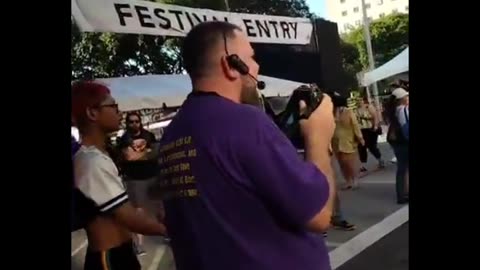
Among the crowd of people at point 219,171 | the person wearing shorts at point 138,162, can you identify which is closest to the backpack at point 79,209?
the crowd of people at point 219,171

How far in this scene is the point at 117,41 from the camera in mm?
1343

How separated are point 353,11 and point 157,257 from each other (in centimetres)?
80

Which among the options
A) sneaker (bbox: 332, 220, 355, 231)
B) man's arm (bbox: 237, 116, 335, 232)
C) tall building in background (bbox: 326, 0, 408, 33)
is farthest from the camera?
tall building in background (bbox: 326, 0, 408, 33)

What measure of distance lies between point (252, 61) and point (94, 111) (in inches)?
16.8

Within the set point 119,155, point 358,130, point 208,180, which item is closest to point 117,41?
point 119,155

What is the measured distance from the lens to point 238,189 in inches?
44.9

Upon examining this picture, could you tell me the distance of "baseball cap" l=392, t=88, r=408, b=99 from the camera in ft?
4.60

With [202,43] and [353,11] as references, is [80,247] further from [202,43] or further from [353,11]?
[353,11]

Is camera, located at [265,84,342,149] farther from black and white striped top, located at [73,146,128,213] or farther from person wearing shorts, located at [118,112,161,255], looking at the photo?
black and white striped top, located at [73,146,128,213]

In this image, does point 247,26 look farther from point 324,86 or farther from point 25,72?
point 25,72

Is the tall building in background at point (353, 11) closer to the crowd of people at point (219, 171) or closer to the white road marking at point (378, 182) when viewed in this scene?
the crowd of people at point (219, 171)

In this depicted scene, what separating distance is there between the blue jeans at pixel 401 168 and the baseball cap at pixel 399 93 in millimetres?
126

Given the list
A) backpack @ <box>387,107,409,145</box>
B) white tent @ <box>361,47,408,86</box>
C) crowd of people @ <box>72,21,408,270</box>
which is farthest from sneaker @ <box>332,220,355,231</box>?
white tent @ <box>361,47,408,86</box>

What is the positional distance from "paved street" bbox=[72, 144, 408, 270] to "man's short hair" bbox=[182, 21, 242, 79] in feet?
1.41
